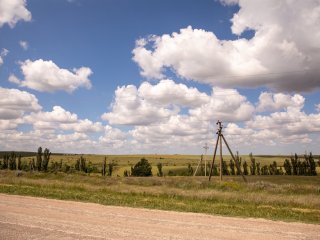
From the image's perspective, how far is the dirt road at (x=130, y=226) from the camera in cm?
954

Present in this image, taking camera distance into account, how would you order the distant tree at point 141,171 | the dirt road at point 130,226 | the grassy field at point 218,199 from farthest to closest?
the distant tree at point 141,171 < the grassy field at point 218,199 < the dirt road at point 130,226

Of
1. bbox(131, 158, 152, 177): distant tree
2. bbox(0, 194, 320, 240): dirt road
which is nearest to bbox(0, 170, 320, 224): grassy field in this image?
bbox(0, 194, 320, 240): dirt road

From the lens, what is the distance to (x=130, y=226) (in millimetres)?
10812

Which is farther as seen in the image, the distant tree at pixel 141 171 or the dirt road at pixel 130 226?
the distant tree at pixel 141 171

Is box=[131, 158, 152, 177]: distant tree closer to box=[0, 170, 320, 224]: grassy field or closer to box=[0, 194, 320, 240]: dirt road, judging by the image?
box=[0, 170, 320, 224]: grassy field

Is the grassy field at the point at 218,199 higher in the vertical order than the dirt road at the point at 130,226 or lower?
lower

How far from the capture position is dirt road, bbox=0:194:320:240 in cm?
954

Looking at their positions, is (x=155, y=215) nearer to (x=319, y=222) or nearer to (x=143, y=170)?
(x=319, y=222)

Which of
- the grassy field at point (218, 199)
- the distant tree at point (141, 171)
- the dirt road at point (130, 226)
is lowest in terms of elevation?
the distant tree at point (141, 171)

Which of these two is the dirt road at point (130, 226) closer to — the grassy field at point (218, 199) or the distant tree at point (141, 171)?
the grassy field at point (218, 199)

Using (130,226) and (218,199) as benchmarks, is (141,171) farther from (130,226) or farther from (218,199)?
(130,226)

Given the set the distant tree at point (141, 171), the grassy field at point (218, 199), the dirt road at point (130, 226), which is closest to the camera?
the dirt road at point (130, 226)

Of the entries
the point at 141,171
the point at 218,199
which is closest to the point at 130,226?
the point at 218,199

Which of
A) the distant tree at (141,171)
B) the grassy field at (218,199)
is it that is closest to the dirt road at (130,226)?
the grassy field at (218,199)
